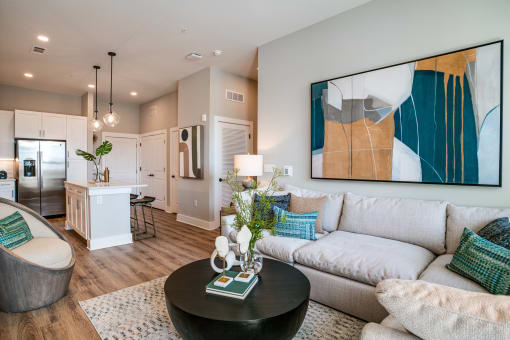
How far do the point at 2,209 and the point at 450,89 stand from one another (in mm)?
4203

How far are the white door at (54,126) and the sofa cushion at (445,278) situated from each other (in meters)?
7.12

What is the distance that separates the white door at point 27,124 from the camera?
564cm

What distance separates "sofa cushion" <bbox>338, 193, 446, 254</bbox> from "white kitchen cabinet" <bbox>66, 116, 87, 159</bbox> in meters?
6.20

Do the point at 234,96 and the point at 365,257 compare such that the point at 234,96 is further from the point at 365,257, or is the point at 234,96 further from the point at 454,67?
the point at 365,257

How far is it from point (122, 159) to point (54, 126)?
1.69 meters

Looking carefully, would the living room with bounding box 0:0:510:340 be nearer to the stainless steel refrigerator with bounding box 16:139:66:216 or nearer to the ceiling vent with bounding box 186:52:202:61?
the ceiling vent with bounding box 186:52:202:61

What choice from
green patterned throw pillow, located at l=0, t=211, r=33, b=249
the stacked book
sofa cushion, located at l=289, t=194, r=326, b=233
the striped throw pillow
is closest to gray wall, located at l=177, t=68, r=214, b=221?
sofa cushion, located at l=289, t=194, r=326, b=233

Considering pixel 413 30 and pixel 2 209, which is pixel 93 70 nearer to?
pixel 2 209

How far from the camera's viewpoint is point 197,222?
5168mm

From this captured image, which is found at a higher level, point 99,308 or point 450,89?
point 450,89

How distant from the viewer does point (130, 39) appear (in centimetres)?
385

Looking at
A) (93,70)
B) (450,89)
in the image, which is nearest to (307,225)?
(450,89)

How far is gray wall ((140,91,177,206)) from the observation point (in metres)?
6.51

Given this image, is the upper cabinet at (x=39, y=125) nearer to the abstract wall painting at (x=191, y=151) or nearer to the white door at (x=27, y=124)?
the white door at (x=27, y=124)
